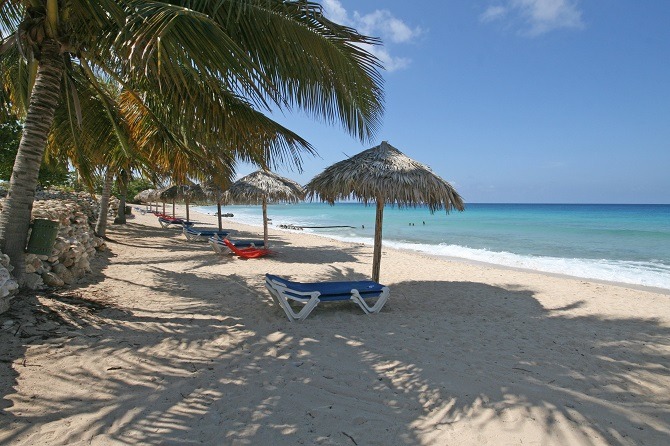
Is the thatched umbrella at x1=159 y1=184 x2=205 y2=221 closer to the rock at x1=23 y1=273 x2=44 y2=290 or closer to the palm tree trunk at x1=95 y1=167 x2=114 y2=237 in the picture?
the palm tree trunk at x1=95 y1=167 x2=114 y2=237

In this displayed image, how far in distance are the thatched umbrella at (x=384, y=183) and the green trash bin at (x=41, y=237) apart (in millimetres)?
3399

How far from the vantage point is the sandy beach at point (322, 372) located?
2078 mm

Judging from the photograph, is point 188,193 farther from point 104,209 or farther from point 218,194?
point 104,209

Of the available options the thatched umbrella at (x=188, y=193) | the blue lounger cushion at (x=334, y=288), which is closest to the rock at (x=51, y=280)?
the blue lounger cushion at (x=334, y=288)

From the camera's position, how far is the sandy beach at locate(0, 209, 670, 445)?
208 cm

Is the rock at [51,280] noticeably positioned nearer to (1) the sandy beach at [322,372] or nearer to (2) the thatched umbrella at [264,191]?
(1) the sandy beach at [322,372]

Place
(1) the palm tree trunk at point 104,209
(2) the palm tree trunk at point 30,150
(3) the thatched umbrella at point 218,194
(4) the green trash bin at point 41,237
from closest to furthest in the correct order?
(2) the palm tree trunk at point 30,150, (4) the green trash bin at point 41,237, (1) the palm tree trunk at point 104,209, (3) the thatched umbrella at point 218,194

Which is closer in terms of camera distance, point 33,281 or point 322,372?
point 322,372

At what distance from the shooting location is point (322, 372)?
111 inches

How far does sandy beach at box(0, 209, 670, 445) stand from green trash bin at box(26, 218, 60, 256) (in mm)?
526

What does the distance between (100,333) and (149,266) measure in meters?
3.97

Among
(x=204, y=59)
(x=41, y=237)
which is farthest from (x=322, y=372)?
(x=41, y=237)

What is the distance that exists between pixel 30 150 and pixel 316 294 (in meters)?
3.19

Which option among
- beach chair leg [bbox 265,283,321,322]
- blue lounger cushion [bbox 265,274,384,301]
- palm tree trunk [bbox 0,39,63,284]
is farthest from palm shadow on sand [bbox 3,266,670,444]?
palm tree trunk [bbox 0,39,63,284]
